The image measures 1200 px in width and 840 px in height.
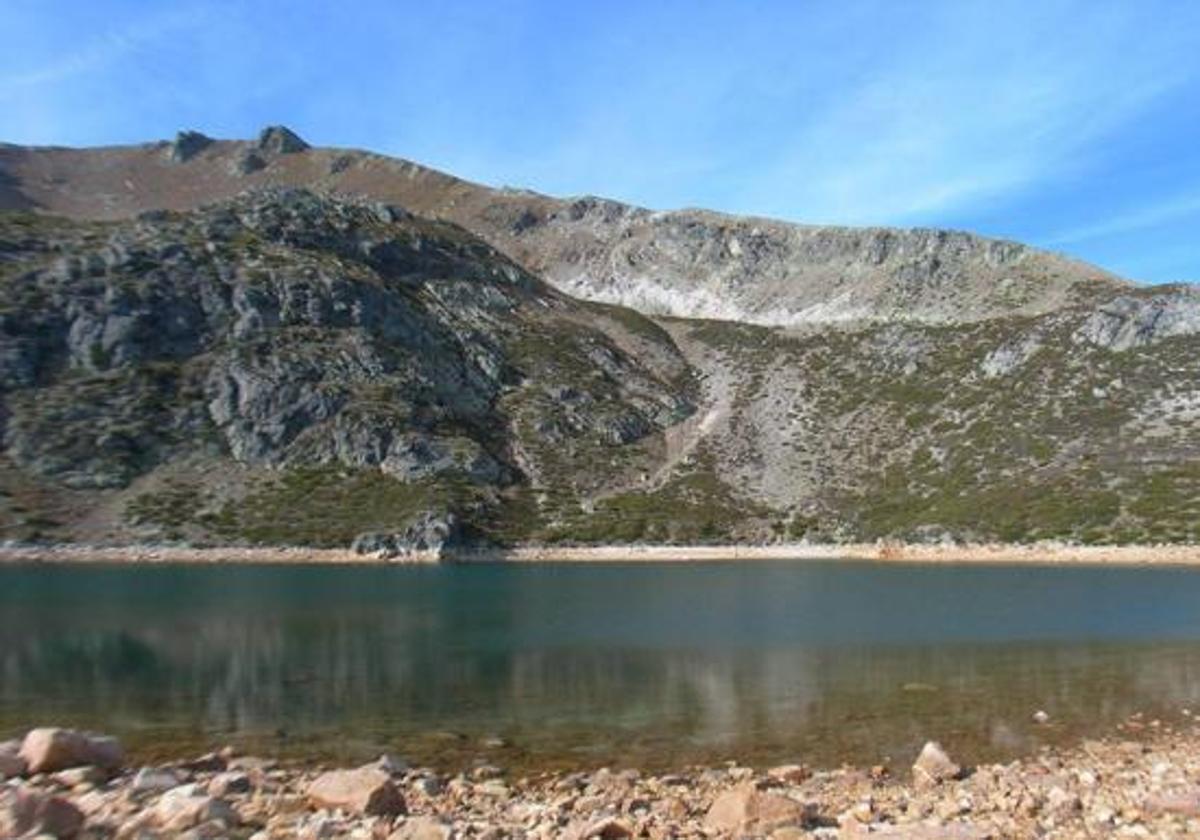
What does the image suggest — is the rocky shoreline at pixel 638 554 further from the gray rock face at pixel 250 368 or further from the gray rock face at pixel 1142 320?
the gray rock face at pixel 1142 320

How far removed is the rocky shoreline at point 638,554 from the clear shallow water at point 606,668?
1179 inches

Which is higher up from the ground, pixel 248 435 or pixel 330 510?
pixel 248 435

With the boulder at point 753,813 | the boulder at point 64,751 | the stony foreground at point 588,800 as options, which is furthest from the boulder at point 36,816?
the boulder at point 753,813

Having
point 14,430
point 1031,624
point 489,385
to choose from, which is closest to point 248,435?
point 14,430

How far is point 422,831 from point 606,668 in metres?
24.6

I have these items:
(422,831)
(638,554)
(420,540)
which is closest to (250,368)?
(420,540)

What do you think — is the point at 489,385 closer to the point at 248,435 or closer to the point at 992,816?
the point at 248,435

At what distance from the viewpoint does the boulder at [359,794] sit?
1777 centimetres

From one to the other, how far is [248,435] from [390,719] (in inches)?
5029

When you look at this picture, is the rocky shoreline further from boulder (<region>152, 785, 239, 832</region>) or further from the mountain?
boulder (<region>152, 785, 239, 832</region>)

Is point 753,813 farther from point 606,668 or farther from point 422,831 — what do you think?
point 606,668

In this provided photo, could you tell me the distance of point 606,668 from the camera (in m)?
39.8

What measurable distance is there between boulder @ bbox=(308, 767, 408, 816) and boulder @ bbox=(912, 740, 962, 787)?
35.1 feet

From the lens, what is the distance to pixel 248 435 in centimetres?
14962
